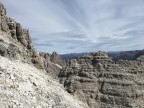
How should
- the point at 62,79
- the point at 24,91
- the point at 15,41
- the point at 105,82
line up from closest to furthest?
the point at 24,91 → the point at 15,41 → the point at 105,82 → the point at 62,79

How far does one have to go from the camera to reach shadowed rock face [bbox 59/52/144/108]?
174 ft

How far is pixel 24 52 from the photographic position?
35.1 meters

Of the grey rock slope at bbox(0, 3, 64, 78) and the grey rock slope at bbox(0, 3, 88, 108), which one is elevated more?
the grey rock slope at bbox(0, 3, 64, 78)

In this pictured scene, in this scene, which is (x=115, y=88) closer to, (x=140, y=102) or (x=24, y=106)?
(x=140, y=102)

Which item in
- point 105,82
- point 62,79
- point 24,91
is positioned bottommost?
point 105,82

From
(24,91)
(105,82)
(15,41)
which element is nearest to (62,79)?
(105,82)

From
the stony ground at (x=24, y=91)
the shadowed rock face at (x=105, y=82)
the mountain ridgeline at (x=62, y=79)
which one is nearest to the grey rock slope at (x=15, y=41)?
the mountain ridgeline at (x=62, y=79)

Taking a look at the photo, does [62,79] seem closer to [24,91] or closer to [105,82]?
[105,82]

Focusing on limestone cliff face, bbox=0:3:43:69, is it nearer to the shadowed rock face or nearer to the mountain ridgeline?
the mountain ridgeline

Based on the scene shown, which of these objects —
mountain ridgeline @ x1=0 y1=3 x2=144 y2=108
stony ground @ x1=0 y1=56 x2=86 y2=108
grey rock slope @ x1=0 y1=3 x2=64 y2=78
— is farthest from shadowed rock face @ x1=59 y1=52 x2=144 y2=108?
stony ground @ x1=0 y1=56 x2=86 y2=108

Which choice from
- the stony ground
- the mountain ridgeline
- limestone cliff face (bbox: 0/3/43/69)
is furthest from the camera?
limestone cliff face (bbox: 0/3/43/69)

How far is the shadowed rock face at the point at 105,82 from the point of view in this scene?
52.9m

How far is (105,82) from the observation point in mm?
56906

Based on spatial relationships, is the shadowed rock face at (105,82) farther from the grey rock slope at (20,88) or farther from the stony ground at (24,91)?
the stony ground at (24,91)
